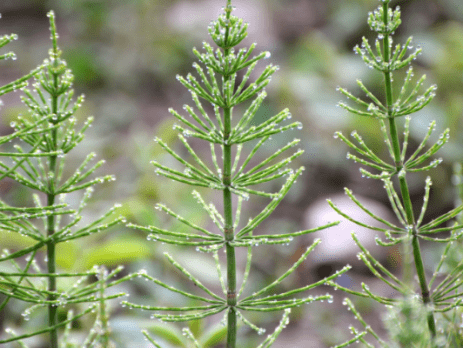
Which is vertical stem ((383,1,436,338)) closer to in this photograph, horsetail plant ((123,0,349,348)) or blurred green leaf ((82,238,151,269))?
horsetail plant ((123,0,349,348))

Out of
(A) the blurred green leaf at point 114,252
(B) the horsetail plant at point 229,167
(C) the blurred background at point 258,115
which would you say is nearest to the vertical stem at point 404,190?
(B) the horsetail plant at point 229,167

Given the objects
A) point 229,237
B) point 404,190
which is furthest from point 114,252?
point 404,190

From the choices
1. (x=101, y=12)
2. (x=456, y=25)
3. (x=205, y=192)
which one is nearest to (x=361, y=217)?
(x=205, y=192)

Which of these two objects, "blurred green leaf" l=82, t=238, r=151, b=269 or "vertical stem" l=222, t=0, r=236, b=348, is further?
"blurred green leaf" l=82, t=238, r=151, b=269

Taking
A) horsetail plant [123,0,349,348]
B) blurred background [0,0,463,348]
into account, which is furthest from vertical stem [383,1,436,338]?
blurred background [0,0,463,348]

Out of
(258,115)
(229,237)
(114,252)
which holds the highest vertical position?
(258,115)

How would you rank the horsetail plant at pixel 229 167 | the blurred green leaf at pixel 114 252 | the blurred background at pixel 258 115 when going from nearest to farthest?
the horsetail plant at pixel 229 167, the blurred green leaf at pixel 114 252, the blurred background at pixel 258 115

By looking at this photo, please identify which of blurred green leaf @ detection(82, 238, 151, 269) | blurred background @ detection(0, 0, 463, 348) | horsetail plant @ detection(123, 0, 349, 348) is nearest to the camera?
horsetail plant @ detection(123, 0, 349, 348)

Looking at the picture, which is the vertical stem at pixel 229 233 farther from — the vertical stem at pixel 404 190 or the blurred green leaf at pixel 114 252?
the blurred green leaf at pixel 114 252

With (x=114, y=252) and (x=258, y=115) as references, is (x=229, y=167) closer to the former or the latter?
(x=114, y=252)
